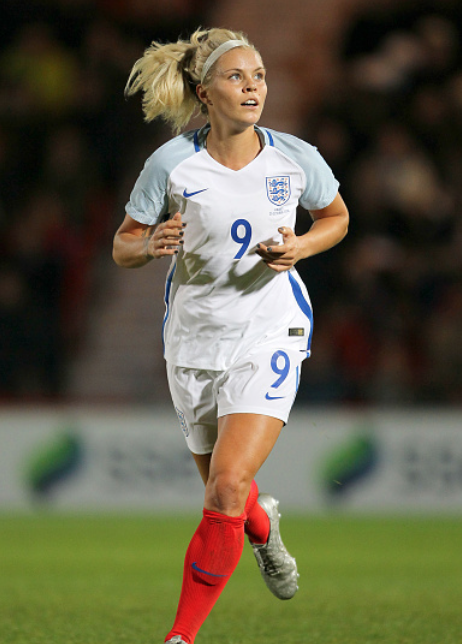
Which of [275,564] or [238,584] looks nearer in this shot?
[275,564]

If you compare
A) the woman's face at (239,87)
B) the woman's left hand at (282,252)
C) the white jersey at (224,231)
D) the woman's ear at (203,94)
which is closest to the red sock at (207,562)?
the white jersey at (224,231)

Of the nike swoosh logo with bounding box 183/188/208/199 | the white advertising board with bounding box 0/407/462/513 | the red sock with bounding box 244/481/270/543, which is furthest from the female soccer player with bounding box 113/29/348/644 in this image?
the white advertising board with bounding box 0/407/462/513

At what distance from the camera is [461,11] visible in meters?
13.4

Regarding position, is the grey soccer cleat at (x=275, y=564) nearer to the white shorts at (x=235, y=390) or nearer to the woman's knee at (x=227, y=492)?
the white shorts at (x=235, y=390)

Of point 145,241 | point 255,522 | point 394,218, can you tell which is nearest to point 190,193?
point 145,241

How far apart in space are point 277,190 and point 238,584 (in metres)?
3.35

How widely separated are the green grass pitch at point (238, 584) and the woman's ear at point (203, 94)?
224cm

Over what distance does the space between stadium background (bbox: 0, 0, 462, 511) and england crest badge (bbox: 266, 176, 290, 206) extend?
21.1 ft

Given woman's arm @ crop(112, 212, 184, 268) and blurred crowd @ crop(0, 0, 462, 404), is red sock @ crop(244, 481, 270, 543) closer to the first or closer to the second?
woman's arm @ crop(112, 212, 184, 268)

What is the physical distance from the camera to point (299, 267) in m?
11.2

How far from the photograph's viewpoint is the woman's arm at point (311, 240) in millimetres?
3838

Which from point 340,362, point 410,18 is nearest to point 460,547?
point 340,362

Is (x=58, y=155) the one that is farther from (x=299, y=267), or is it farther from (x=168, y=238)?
(x=168, y=238)

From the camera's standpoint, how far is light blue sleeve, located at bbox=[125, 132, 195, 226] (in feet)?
13.3
